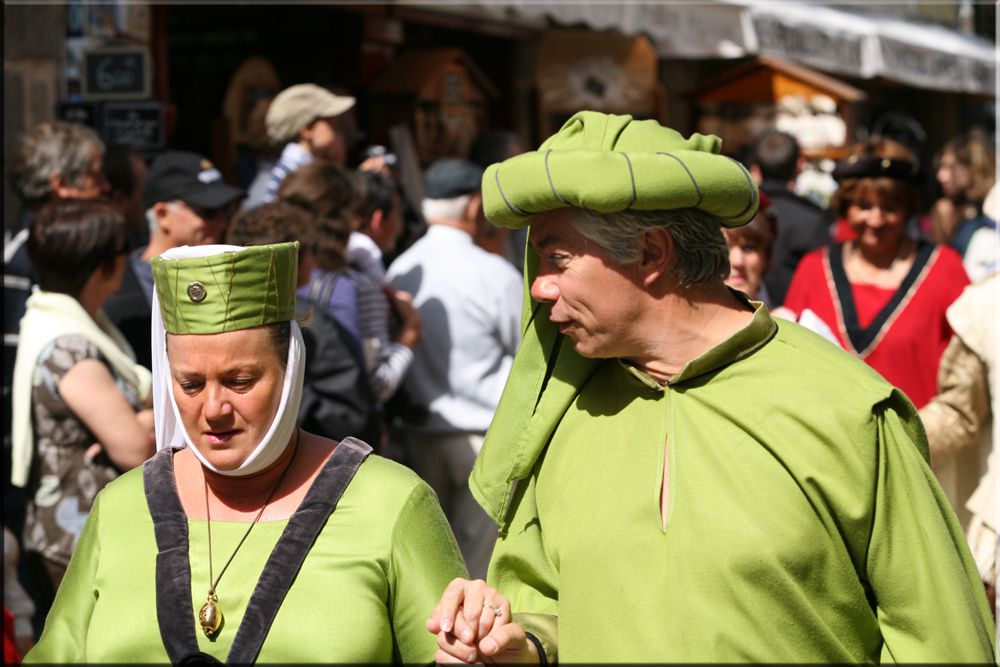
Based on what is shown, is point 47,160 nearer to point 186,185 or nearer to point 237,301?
point 186,185

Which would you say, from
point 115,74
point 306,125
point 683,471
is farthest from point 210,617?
point 115,74

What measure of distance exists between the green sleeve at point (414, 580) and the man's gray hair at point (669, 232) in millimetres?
617

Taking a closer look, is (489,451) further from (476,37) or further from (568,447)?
(476,37)

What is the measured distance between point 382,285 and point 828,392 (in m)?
3.35

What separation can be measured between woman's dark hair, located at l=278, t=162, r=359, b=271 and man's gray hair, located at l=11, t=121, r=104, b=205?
0.93 meters

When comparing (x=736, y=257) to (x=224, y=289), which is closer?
(x=224, y=289)

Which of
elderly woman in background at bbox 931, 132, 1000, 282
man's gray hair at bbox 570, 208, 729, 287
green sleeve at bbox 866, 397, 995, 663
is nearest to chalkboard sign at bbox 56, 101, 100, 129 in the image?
man's gray hair at bbox 570, 208, 729, 287

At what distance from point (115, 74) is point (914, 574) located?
5.36 meters

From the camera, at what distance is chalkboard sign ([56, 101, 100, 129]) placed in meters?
6.98

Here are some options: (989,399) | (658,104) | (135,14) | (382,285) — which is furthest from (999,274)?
Result: (658,104)

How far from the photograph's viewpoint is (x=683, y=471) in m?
2.64

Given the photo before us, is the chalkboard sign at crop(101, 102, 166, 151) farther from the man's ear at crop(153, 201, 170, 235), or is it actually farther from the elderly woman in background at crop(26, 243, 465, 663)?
the elderly woman in background at crop(26, 243, 465, 663)

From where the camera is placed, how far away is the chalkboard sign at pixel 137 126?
22.5 feet

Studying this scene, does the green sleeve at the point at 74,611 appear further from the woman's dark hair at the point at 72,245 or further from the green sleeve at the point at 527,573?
the woman's dark hair at the point at 72,245
